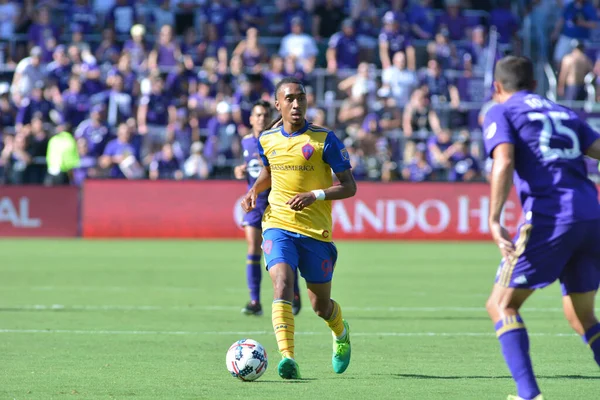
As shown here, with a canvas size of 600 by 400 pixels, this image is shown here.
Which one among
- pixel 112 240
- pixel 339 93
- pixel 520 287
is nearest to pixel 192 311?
pixel 520 287

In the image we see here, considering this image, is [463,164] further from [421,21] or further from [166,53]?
[166,53]

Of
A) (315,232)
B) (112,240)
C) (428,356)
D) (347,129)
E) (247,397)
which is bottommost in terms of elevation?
(112,240)

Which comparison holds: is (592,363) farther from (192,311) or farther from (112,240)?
(112,240)

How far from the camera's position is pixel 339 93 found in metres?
28.4

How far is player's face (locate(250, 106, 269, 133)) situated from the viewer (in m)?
12.5

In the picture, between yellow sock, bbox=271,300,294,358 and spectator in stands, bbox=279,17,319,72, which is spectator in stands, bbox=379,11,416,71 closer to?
spectator in stands, bbox=279,17,319,72

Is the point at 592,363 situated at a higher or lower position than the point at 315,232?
lower

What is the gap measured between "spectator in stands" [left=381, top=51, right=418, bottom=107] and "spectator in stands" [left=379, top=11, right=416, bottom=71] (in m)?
0.41

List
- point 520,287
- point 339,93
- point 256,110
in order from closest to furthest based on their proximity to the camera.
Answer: point 520,287 → point 256,110 → point 339,93

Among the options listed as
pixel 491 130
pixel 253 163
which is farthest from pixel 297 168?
pixel 253 163

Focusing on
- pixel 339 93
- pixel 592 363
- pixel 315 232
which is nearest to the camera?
pixel 315 232

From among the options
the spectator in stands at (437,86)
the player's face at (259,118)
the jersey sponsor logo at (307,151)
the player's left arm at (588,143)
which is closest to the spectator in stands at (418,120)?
the spectator in stands at (437,86)

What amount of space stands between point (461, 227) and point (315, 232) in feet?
57.9

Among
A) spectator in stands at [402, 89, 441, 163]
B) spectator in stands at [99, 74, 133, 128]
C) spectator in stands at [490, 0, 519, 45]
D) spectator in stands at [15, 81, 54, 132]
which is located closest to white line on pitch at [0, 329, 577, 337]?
spectator in stands at [15, 81, 54, 132]
